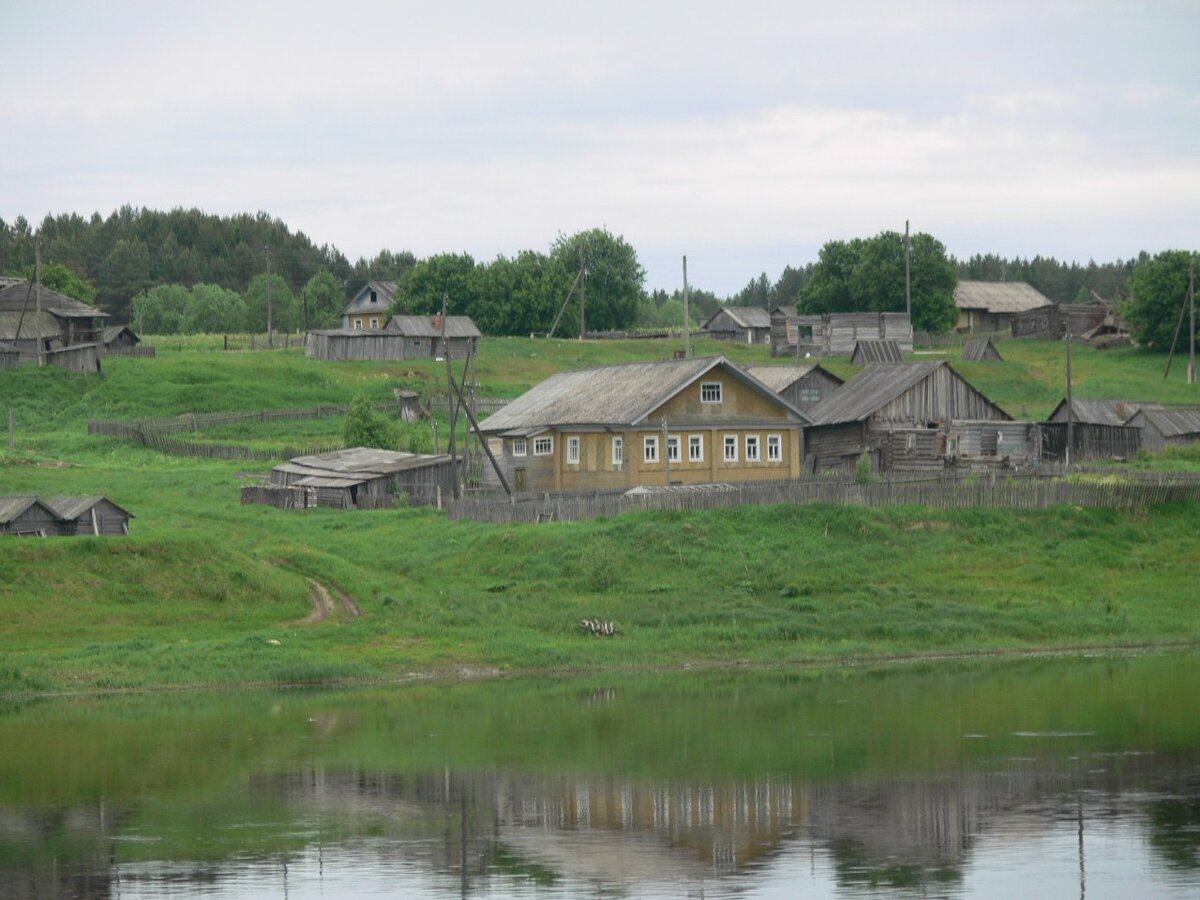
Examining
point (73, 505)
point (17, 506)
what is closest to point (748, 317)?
point (73, 505)

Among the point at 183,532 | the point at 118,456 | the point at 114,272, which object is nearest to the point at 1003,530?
the point at 183,532

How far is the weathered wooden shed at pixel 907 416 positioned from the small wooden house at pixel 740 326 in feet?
210

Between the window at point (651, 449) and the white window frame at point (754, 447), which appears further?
the white window frame at point (754, 447)

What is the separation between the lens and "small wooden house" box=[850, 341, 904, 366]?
103688 mm

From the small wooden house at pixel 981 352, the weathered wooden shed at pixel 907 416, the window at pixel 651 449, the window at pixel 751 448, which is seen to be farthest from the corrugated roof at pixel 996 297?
the window at pixel 651 449

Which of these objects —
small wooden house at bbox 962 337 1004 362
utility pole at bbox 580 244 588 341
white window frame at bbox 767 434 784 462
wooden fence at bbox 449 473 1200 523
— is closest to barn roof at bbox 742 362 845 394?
white window frame at bbox 767 434 784 462

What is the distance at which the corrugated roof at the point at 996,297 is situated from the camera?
134 meters

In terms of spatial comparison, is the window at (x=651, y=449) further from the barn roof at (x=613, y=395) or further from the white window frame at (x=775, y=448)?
the white window frame at (x=775, y=448)

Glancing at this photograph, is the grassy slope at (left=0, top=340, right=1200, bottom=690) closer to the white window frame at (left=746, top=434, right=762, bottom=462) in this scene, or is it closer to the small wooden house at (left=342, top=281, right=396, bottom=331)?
the white window frame at (left=746, top=434, right=762, bottom=462)

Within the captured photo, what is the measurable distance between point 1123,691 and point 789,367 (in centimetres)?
4073

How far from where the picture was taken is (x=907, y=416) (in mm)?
72188

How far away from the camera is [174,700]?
39875mm

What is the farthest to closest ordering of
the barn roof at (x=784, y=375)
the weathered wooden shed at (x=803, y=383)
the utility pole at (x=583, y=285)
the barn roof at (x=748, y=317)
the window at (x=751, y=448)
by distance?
the barn roof at (x=748, y=317) → the utility pole at (x=583, y=285) → the weathered wooden shed at (x=803, y=383) → the barn roof at (x=784, y=375) → the window at (x=751, y=448)

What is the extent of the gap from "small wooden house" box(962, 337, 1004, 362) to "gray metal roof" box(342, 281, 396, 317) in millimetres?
49103
